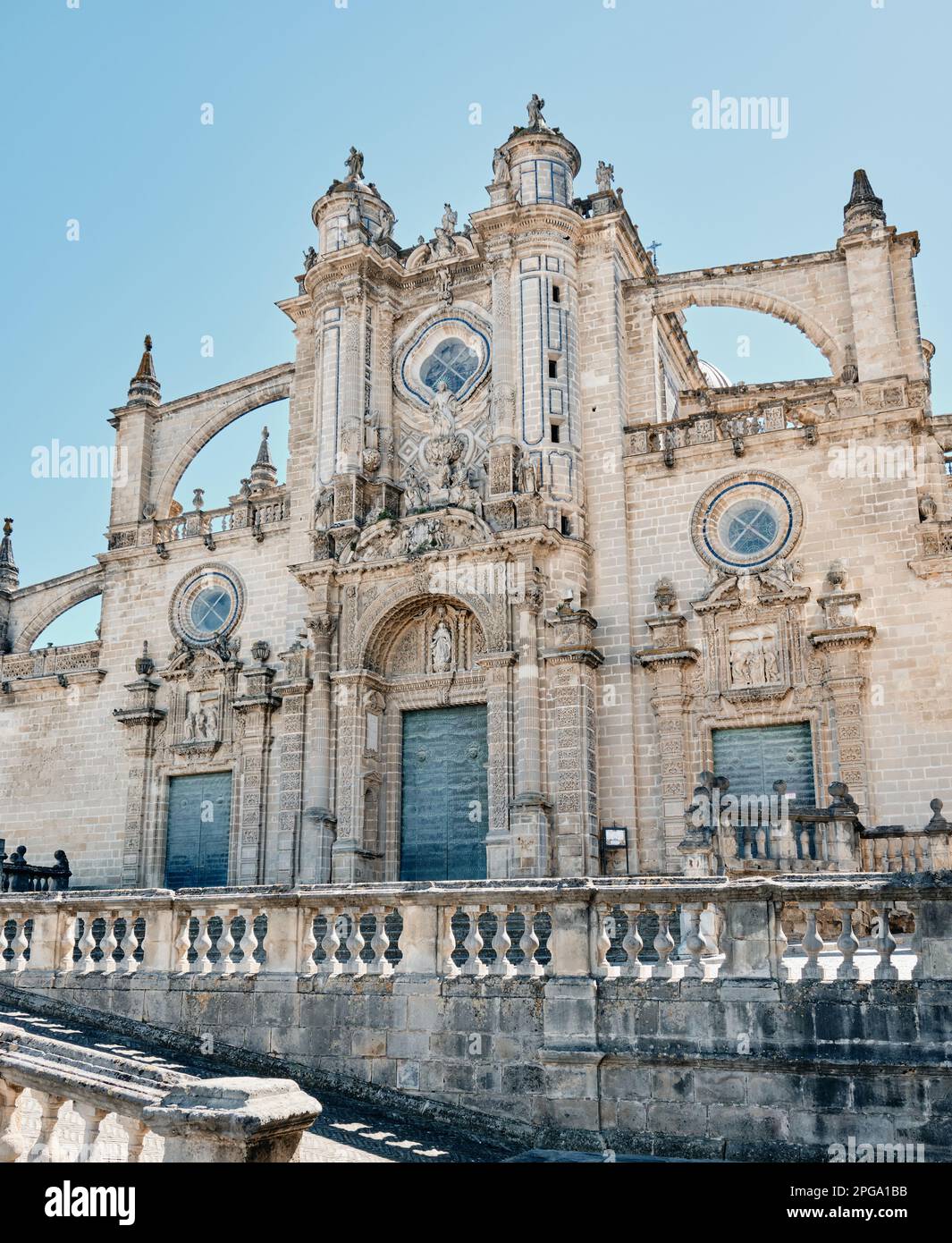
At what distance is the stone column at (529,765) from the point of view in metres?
19.3

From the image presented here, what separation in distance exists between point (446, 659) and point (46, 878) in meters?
9.73

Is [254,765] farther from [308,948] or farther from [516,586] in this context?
[308,948]

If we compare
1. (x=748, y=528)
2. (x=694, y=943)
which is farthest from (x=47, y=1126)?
(x=748, y=528)

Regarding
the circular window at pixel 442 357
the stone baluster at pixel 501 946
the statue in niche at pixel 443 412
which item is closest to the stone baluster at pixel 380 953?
the stone baluster at pixel 501 946

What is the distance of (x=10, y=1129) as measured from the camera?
24.2ft

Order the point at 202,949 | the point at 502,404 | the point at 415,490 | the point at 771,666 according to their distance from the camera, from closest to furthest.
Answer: the point at 202,949, the point at 771,666, the point at 502,404, the point at 415,490

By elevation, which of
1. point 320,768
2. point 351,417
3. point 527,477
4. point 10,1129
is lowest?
point 10,1129

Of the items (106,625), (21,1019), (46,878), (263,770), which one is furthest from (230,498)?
(21,1019)

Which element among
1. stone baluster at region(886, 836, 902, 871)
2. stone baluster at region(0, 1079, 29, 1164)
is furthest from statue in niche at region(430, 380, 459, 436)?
stone baluster at region(0, 1079, 29, 1164)

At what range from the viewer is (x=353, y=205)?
81.1 feet

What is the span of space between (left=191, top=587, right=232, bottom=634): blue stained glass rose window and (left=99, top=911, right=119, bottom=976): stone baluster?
13.3 metres

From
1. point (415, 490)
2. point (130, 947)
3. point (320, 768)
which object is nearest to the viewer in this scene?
point (130, 947)

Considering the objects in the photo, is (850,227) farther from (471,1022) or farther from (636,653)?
(471,1022)

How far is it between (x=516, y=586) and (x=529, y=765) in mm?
3154
